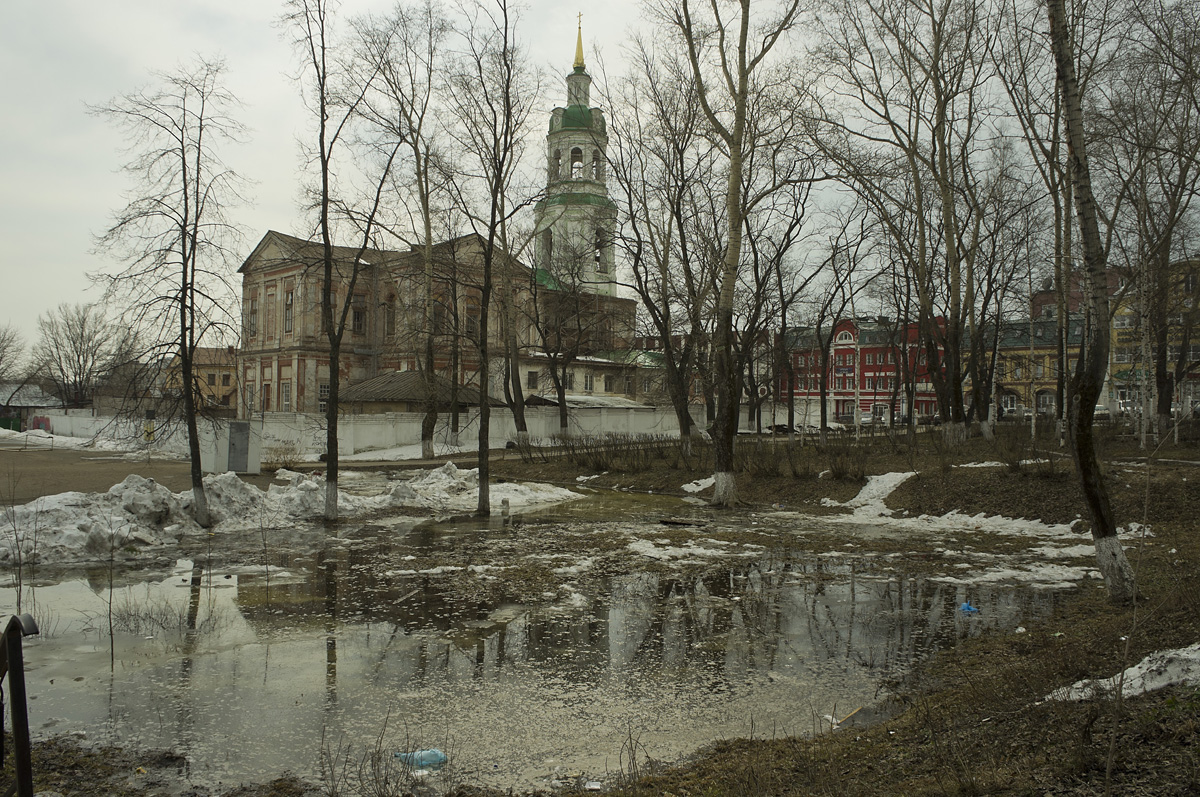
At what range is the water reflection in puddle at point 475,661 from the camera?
198 inches

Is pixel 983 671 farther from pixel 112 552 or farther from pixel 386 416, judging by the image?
pixel 386 416

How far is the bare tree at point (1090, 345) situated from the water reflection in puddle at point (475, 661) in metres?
0.98

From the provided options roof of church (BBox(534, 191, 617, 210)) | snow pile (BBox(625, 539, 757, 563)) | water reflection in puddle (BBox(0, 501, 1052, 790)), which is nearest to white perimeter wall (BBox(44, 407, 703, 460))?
roof of church (BBox(534, 191, 617, 210))

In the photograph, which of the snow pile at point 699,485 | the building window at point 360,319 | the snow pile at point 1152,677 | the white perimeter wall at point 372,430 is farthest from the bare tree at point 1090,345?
→ the building window at point 360,319

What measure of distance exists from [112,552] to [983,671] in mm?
11841

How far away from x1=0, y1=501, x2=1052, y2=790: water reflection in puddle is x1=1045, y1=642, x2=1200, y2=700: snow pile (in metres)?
1.51

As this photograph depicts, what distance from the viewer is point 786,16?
17266 millimetres

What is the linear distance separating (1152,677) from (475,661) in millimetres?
4805

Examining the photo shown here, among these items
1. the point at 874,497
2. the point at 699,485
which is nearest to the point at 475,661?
the point at 874,497

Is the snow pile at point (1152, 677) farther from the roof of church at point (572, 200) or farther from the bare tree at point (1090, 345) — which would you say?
the roof of church at point (572, 200)

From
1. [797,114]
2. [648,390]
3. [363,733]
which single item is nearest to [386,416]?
[797,114]

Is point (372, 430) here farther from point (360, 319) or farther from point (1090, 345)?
point (1090, 345)

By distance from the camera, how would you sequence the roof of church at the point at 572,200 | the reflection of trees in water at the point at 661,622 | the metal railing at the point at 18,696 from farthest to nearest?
the roof of church at the point at 572,200, the reflection of trees in water at the point at 661,622, the metal railing at the point at 18,696

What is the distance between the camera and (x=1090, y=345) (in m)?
7.71
